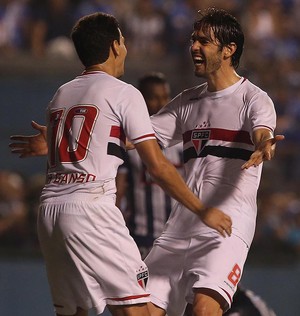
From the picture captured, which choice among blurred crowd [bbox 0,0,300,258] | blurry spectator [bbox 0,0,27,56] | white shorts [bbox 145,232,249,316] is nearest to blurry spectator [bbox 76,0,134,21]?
blurred crowd [bbox 0,0,300,258]

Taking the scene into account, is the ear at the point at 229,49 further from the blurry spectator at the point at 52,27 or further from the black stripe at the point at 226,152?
the blurry spectator at the point at 52,27

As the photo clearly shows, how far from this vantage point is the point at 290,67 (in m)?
12.1

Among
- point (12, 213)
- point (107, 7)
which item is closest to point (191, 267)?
point (12, 213)

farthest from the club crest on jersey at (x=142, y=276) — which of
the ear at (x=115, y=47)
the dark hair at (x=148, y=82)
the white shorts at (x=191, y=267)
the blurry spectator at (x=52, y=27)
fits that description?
the blurry spectator at (x=52, y=27)

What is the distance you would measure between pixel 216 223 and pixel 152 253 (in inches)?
34.0

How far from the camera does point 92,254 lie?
17.1ft

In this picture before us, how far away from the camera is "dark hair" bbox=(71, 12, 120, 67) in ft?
17.6

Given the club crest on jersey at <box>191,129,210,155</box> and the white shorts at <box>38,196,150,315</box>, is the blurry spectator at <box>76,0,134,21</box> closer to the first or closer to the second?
the club crest on jersey at <box>191,129,210,155</box>

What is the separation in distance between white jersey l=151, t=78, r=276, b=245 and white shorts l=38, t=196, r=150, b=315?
715mm

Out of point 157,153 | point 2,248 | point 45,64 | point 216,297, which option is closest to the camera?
point 157,153

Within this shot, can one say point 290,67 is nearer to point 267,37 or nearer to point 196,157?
point 267,37

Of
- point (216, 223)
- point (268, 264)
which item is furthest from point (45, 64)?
point (216, 223)

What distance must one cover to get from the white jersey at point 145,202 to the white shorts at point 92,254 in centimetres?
241

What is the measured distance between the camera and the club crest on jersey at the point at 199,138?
590 centimetres
